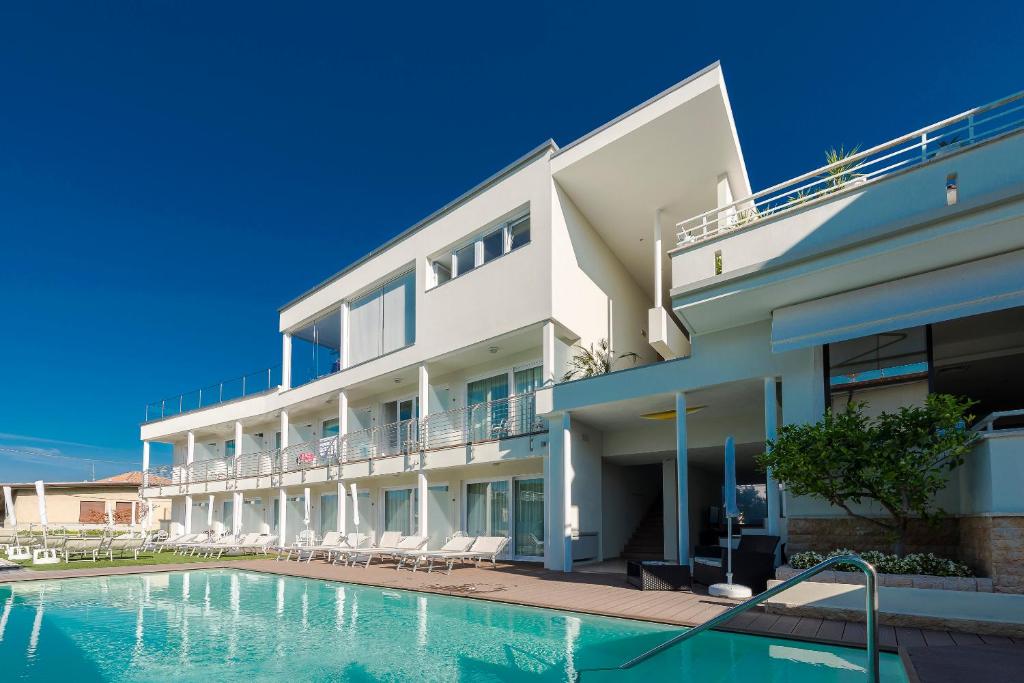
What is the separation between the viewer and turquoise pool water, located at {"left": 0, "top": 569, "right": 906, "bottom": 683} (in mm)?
6543

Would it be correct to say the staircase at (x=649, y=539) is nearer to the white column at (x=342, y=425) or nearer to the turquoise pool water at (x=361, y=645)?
the turquoise pool water at (x=361, y=645)

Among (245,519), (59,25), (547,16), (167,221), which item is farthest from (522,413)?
(167,221)

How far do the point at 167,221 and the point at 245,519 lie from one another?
81.4 feet

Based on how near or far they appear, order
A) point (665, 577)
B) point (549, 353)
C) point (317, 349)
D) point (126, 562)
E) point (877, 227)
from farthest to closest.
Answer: point (317, 349) → point (126, 562) → point (549, 353) → point (665, 577) → point (877, 227)

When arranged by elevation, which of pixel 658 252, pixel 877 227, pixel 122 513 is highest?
pixel 658 252

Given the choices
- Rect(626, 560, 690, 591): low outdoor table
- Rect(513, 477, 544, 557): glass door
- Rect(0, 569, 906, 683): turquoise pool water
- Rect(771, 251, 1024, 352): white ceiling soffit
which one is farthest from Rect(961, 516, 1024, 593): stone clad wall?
Rect(513, 477, 544, 557): glass door

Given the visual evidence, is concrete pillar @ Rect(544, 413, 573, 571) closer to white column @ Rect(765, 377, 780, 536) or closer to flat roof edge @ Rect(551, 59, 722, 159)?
white column @ Rect(765, 377, 780, 536)

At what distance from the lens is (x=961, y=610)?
24.0 ft

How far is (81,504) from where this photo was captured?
43.7 m

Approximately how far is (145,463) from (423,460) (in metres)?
23.8

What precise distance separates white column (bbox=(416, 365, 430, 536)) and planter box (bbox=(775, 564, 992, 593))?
11.2 metres

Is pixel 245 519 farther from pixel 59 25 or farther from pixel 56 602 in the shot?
pixel 59 25

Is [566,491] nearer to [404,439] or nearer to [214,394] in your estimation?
[404,439]

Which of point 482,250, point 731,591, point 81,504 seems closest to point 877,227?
point 731,591
